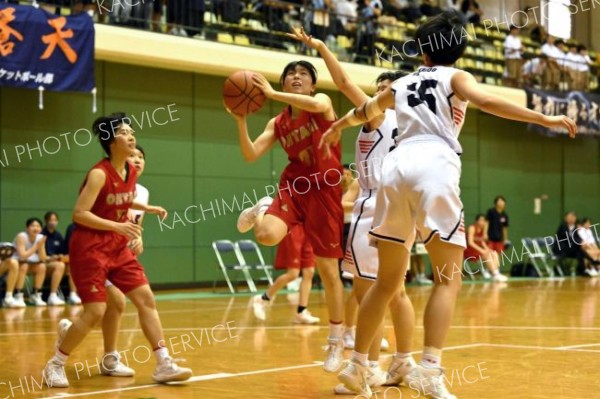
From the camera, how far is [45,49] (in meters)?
14.3

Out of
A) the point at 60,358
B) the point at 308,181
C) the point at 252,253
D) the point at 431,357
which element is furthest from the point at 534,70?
the point at 431,357

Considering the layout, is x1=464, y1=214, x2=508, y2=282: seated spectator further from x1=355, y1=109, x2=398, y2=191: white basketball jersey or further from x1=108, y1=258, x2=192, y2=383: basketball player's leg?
x1=108, y1=258, x2=192, y2=383: basketball player's leg

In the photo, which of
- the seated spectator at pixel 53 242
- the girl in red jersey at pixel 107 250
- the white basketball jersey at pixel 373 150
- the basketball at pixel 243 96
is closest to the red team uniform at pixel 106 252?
the girl in red jersey at pixel 107 250

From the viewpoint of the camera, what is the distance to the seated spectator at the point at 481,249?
65.3 feet

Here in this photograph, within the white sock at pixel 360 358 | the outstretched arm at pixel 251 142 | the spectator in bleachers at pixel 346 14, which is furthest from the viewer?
the spectator in bleachers at pixel 346 14

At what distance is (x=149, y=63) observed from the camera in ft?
53.7

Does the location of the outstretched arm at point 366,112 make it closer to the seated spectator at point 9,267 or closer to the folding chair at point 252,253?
the seated spectator at point 9,267

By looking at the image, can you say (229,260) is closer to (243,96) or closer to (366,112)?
(243,96)

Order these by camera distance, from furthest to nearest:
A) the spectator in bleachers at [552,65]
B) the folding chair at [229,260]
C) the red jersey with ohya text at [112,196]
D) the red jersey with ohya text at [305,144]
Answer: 1. the spectator in bleachers at [552,65]
2. the folding chair at [229,260]
3. the red jersey with ohya text at [305,144]
4. the red jersey with ohya text at [112,196]

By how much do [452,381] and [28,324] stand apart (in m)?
6.15

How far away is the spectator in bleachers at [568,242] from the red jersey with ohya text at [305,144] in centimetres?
1605

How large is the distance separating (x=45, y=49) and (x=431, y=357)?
1108 cm

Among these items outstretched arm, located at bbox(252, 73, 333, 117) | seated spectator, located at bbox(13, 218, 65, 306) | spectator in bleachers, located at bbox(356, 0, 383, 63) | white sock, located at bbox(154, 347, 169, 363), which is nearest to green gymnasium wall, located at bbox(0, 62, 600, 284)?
spectator in bleachers, located at bbox(356, 0, 383, 63)

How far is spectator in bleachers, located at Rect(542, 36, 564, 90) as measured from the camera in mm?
23406
